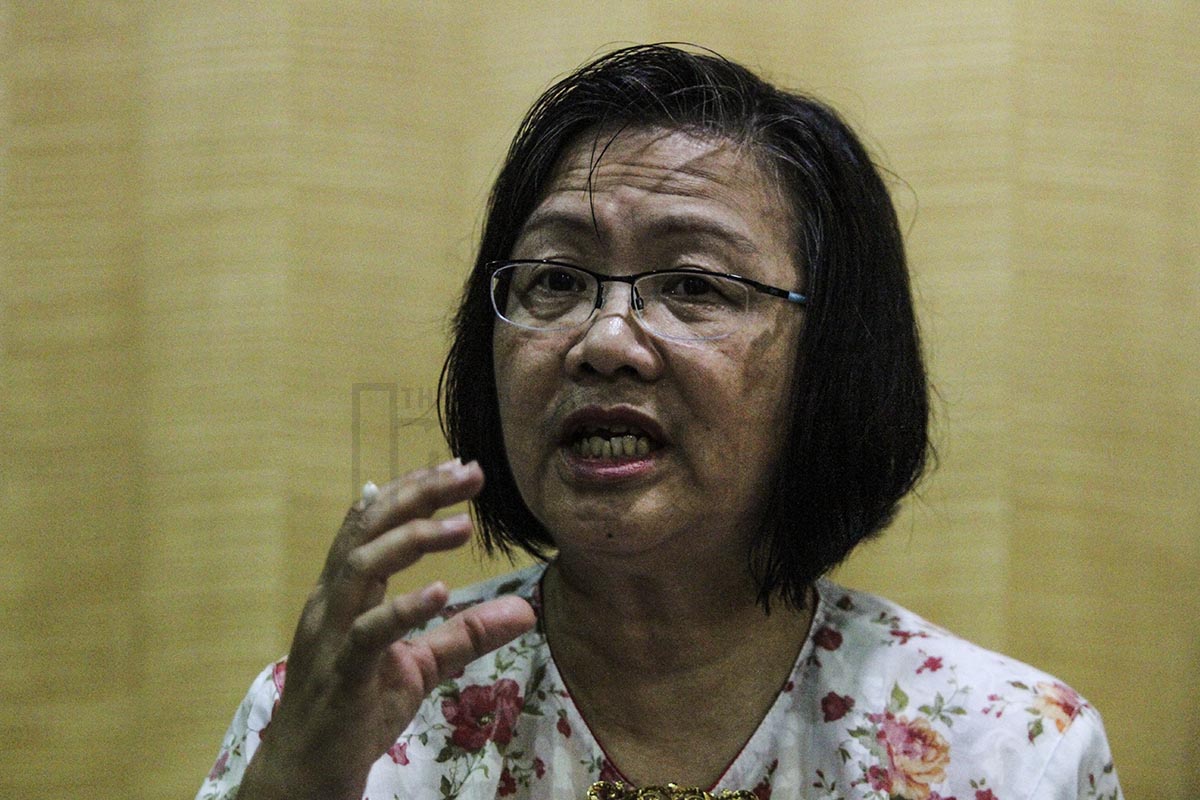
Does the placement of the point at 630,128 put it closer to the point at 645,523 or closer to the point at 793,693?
the point at 645,523

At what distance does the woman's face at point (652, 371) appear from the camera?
1172mm

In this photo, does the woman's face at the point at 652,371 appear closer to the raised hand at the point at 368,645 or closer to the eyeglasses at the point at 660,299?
the eyeglasses at the point at 660,299

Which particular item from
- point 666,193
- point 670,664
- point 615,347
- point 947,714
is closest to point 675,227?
point 666,193

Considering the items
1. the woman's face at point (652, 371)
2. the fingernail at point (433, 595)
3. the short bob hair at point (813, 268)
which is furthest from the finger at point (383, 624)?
the short bob hair at point (813, 268)

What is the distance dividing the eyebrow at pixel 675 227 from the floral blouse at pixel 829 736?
0.44 meters

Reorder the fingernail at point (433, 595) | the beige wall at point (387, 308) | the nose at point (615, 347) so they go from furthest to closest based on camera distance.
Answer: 1. the beige wall at point (387, 308)
2. the nose at point (615, 347)
3. the fingernail at point (433, 595)

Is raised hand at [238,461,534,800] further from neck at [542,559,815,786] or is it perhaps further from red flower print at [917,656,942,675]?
red flower print at [917,656,942,675]

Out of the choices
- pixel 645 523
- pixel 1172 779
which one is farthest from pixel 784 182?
pixel 1172 779

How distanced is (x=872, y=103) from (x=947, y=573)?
0.67 m

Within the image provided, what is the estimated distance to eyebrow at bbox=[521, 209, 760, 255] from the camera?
1.22 m

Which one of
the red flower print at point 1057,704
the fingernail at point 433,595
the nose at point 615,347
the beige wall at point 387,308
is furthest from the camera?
the beige wall at point 387,308

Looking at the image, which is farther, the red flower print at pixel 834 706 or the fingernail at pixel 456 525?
the red flower print at pixel 834 706

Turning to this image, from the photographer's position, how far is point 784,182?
1.30m

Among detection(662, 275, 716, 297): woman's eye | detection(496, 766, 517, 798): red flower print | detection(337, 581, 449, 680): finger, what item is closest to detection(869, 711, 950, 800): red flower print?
detection(496, 766, 517, 798): red flower print
